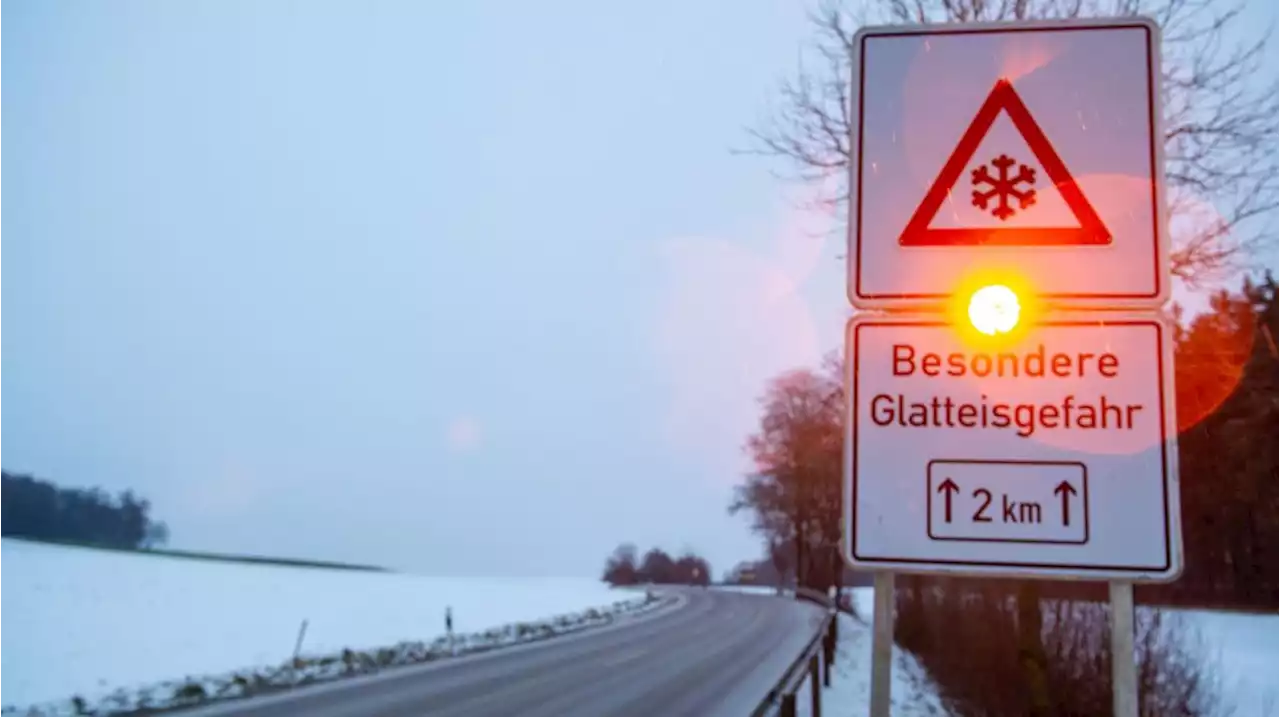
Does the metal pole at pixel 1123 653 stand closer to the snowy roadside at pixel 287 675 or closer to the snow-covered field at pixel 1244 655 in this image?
the snow-covered field at pixel 1244 655

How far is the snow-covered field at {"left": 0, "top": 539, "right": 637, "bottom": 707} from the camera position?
1946cm

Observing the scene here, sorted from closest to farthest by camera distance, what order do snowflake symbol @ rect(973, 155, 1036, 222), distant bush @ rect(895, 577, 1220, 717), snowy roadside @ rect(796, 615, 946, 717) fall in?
1. snowflake symbol @ rect(973, 155, 1036, 222)
2. distant bush @ rect(895, 577, 1220, 717)
3. snowy roadside @ rect(796, 615, 946, 717)

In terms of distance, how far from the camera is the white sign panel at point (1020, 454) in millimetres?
2318

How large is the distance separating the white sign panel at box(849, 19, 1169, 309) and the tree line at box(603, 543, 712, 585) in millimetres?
93910

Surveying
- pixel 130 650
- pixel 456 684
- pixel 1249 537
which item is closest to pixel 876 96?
pixel 456 684

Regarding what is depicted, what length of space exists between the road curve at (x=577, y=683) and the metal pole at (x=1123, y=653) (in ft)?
44.7

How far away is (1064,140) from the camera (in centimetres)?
253

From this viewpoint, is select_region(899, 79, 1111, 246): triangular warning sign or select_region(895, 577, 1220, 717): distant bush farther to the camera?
select_region(895, 577, 1220, 717): distant bush

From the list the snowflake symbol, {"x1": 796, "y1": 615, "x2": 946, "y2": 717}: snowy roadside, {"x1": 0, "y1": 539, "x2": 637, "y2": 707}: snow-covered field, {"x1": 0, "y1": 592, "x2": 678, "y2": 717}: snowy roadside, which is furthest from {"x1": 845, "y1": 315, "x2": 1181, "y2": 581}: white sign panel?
{"x1": 0, "y1": 539, "x2": 637, "y2": 707}: snow-covered field

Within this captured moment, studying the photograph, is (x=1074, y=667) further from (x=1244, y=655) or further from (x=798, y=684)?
(x=1244, y=655)

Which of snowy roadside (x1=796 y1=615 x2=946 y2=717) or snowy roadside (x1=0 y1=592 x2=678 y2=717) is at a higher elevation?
snowy roadside (x1=796 y1=615 x2=946 y2=717)

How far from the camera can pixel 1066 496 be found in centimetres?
234

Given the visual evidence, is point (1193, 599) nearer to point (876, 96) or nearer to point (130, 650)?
point (876, 96)

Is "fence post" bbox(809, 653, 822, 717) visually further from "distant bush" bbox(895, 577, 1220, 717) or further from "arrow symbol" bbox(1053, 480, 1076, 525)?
"arrow symbol" bbox(1053, 480, 1076, 525)
